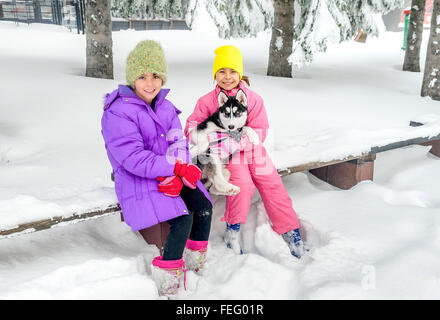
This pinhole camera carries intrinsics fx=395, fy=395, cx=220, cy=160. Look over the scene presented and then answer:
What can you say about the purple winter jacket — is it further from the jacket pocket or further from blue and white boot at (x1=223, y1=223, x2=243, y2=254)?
blue and white boot at (x1=223, y1=223, x2=243, y2=254)

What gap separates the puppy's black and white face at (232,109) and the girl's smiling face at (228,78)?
14cm

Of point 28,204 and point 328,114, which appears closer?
point 28,204

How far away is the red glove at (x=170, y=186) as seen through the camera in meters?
2.55

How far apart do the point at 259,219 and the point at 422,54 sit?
1362 cm

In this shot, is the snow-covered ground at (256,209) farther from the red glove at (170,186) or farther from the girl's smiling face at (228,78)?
the girl's smiling face at (228,78)

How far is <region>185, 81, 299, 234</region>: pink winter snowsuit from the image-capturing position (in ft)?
10.1

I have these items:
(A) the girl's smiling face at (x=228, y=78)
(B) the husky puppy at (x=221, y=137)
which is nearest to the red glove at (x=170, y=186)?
(B) the husky puppy at (x=221, y=137)

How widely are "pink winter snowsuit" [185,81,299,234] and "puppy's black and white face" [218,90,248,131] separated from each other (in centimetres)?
12

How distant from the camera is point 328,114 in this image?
6.00 m

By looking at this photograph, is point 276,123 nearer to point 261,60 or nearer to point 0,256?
point 0,256

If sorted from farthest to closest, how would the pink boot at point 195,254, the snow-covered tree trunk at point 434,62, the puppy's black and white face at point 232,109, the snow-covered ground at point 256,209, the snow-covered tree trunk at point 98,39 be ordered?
the snow-covered tree trunk at point 98,39 → the snow-covered tree trunk at point 434,62 → the puppy's black and white face at point 232,109 → the pink boot at point 195,254 → the snow-covered ground at point 256,209

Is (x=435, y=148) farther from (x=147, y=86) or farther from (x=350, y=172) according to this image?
(x=147, y=86)

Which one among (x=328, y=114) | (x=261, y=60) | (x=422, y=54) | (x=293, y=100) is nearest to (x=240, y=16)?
(x=261, y=60)

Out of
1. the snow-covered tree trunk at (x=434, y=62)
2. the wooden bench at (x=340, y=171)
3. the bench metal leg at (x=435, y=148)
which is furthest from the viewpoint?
the snow-covered tree trunk at (x=434, y=62)
